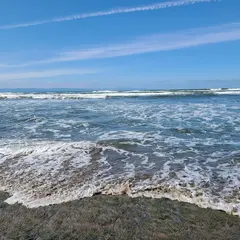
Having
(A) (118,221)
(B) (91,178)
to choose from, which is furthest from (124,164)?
(A) (118,221)

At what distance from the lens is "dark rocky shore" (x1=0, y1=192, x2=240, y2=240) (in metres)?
4.61

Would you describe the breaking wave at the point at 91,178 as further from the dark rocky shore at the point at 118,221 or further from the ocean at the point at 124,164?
the dark rocky shore at the point at 118,221

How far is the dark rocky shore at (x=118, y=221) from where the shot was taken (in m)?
4.61

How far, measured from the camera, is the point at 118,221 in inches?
197

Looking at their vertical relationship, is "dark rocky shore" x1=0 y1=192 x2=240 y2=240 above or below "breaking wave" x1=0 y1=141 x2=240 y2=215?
above

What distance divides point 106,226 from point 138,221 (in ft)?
1.93

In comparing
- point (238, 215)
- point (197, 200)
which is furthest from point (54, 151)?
point (238, 215)

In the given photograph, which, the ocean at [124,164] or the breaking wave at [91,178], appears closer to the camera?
the breaking wave at [91,178]

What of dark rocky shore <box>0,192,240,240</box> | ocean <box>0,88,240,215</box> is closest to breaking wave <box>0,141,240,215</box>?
ocean <box>0,88,240,215</box>

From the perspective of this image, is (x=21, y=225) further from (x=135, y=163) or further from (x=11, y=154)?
(x=11, y=154)

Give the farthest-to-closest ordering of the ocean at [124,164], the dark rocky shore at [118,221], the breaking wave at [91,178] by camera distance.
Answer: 1. the ocean at [124,164]
2. the breaking wave at [91,178]
3. the dark rocky shore at [118,221]

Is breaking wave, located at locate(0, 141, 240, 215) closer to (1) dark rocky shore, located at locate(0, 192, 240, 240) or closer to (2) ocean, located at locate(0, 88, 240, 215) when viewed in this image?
(2) ocean, located at locate(0, 88, 240, 215)

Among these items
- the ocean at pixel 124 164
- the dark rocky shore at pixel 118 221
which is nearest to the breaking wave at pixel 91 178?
the ocean at pixel 124 164

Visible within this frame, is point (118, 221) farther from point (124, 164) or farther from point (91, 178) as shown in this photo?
point (124, 164)
